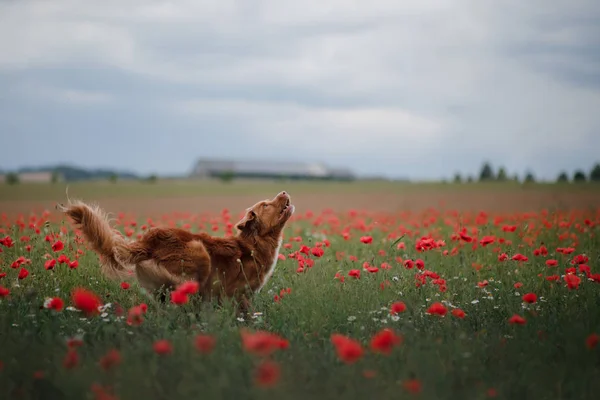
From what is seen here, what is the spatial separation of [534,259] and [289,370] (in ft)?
18.1

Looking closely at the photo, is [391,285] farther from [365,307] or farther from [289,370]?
[289,370]

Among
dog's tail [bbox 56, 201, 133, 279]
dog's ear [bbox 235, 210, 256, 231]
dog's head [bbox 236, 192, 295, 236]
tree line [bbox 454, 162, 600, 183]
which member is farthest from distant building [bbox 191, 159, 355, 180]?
dog's tail [bbox 56, 201, 133, 279]

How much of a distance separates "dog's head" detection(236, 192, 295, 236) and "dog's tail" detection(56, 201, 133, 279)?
4.48ft

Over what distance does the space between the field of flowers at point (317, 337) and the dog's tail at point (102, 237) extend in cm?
34

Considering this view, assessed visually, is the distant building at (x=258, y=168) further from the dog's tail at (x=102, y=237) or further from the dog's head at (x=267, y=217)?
the dog's tail at (x=102, y=237)

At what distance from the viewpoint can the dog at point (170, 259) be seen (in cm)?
630

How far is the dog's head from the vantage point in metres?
7.06

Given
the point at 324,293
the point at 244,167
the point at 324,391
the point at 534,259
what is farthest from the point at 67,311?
the point at 244,167

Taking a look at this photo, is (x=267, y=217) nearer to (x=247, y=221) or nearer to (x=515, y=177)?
(x=247, y=221)

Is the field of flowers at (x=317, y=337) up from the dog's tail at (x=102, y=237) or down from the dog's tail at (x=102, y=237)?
down

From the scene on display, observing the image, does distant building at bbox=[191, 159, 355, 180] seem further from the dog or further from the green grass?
the dog

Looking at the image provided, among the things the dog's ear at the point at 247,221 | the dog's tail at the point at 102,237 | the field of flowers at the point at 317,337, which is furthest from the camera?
the dog's ear at the point at 247,221

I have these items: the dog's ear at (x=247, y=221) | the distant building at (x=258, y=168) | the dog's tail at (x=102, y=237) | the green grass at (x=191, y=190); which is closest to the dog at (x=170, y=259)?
the dog's tail at (x=102, y=237)

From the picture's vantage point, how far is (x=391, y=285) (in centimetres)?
675
